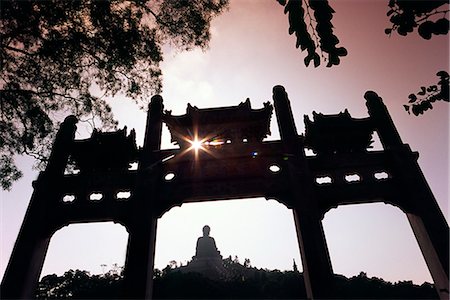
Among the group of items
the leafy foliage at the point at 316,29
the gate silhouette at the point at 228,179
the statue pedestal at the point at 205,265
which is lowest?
the leafy foliage at the point at 316,29

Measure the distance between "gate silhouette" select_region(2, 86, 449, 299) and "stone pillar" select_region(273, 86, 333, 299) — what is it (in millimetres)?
28

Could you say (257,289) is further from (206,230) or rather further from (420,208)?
(206,230)

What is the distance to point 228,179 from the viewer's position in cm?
974

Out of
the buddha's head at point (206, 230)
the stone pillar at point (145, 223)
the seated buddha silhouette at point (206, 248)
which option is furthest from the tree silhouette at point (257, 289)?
the buddha's head at point (206, 230)

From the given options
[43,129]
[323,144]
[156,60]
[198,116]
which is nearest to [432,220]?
[323,144]

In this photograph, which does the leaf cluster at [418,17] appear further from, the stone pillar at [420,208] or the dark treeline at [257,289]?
the dark treeline at [257,289]

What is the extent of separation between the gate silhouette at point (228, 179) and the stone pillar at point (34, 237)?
0.03 m

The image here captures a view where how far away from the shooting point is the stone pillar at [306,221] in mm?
7547

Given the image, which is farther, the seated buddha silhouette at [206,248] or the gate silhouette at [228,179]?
the seated buddha silhouette at [206,248]

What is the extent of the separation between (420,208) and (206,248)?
42151 mm

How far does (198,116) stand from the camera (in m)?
11.4

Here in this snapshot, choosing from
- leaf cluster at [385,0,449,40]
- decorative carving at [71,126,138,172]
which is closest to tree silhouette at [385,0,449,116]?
leaf cluster at [385,0,449,40]

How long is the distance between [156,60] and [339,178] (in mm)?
7114

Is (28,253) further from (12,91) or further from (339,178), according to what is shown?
(339,178)
